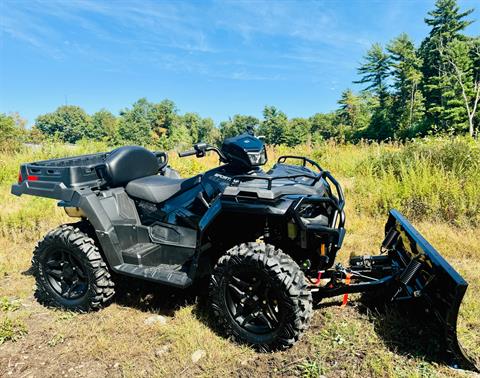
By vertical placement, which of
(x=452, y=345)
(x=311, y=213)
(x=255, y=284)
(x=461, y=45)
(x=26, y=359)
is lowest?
(x=26, y=359)

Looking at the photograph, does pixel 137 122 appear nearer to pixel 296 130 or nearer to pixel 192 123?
A: pixel 192 123

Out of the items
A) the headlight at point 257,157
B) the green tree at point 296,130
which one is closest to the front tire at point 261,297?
the headlight at point 257,157

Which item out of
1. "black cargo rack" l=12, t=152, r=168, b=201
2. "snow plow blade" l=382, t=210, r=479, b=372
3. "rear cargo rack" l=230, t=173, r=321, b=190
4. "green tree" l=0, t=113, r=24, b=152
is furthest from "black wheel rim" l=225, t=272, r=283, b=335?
"green tree" l=0, t=113, r=24, b=152

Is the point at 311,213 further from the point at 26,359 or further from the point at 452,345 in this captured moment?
the point at 26,359

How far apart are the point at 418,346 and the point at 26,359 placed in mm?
2998

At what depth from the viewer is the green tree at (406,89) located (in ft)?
142

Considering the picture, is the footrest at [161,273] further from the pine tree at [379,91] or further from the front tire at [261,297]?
the pine tree at [379,91]

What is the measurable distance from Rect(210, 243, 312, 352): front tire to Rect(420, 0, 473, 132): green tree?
1553 inches

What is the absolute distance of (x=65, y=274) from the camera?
3.66 metres

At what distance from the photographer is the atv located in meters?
2.64

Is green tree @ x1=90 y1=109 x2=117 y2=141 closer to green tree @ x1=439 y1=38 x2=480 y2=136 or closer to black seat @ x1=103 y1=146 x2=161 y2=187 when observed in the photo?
green tree @ x1=439 y1=38 x2=480 y2=136

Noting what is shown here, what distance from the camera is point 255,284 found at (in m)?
2.79

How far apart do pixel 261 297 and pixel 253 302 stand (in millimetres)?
75

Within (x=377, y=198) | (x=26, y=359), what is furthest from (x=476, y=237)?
(x=26, y=359)
